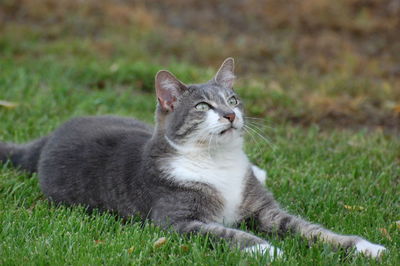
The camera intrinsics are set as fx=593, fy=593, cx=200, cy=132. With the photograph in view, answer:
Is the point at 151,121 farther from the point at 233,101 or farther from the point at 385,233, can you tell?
the point at 385,233

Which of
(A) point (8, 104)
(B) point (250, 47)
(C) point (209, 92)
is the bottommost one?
(A) point (8, 104)

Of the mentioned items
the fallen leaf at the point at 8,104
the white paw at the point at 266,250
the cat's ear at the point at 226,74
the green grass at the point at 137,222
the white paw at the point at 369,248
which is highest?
the cat's ear at the point at 226,74

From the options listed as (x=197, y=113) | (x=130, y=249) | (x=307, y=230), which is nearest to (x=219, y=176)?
(x=197, y=113)

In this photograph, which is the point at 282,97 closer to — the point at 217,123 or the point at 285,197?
the point at 285,197

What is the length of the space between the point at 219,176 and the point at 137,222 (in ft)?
2.07

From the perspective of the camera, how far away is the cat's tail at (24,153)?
4980 millimetres

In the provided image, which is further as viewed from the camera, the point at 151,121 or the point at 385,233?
the point at 151,121

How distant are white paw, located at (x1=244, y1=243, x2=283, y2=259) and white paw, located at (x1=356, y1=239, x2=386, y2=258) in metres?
0.48

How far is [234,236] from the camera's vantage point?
3578 mm

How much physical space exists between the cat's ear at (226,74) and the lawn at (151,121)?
0.76 m

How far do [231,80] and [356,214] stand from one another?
4.39ft

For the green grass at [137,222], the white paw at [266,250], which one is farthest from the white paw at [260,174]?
the white paw at [266,250]

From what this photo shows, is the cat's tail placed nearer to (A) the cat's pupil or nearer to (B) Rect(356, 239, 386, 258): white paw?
(A) the cat's pupil

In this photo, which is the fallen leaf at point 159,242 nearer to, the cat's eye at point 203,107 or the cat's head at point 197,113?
the cat's head at point 197,113
